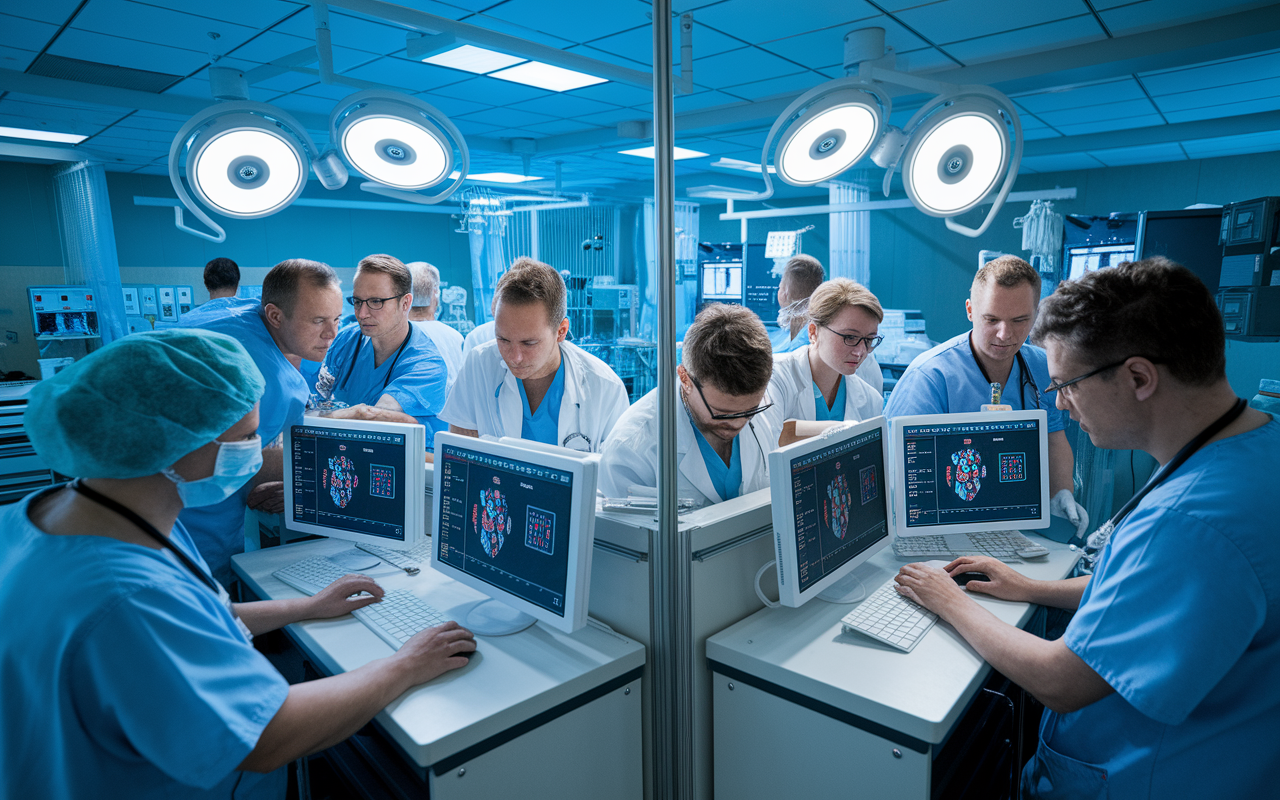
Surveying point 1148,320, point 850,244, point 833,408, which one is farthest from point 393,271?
point 850,244

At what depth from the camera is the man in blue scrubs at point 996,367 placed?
2.20 meters

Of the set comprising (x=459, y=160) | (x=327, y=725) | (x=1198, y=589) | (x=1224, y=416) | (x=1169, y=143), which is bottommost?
(x=327, y=725)

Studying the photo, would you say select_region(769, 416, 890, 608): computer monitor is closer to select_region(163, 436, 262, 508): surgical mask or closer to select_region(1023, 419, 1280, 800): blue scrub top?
select_region(1023, 419, 1280, 800): blue scrub top

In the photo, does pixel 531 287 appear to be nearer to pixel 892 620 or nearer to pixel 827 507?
pixel 827 507

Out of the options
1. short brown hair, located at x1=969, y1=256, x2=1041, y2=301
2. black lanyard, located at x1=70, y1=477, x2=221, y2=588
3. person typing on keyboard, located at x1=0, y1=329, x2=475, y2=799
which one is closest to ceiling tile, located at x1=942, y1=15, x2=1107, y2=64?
short brown hair, located at x1=969, y1=256, x2=1041, y2=301

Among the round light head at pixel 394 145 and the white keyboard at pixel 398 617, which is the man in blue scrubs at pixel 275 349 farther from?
the white keyboard at pixel 398 617

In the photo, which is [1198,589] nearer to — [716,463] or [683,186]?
[716,463]

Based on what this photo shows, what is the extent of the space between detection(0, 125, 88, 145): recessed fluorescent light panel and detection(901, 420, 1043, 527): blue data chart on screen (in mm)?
6842

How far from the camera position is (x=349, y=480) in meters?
1.81

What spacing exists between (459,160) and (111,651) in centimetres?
147

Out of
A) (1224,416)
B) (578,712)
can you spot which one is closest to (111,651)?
(578,712)

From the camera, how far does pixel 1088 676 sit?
1129 mm

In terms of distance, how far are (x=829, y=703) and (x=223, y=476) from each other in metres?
1.11

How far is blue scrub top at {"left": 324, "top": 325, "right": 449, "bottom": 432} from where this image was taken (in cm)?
272
